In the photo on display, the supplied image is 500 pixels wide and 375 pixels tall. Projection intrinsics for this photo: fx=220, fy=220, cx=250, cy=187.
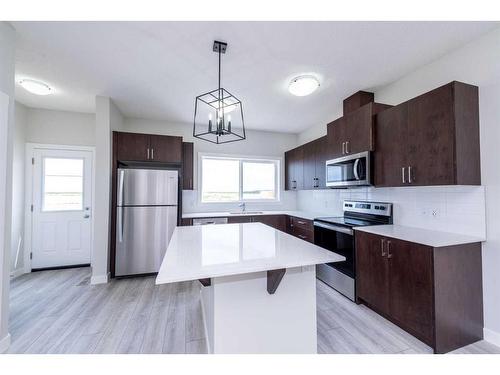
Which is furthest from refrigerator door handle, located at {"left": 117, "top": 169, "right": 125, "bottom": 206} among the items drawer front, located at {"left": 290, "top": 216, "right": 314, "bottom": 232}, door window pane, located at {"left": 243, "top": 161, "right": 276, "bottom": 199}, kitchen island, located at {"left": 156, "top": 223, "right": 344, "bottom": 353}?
drawer front, located at {"left": 290, "top": 216, "right": 314, "bottom": 232}

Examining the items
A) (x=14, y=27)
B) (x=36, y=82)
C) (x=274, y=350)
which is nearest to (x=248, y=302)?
(x=274, y=350)

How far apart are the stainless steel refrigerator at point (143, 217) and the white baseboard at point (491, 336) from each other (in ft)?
12.0

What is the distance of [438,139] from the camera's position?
1912mm

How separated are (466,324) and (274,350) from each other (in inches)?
65.0

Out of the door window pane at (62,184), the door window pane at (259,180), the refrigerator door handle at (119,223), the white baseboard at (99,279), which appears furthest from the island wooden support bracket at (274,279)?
the door window pane at (62,184)

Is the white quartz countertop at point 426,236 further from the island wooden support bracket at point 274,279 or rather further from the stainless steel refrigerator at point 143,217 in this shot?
the stainless steel refrigerator at point 143,217

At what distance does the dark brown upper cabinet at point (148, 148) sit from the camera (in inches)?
137

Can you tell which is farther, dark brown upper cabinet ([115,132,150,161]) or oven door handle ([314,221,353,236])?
dark brown upper cabinet ([115,132,150,161])

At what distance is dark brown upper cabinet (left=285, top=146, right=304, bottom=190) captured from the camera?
428 cm

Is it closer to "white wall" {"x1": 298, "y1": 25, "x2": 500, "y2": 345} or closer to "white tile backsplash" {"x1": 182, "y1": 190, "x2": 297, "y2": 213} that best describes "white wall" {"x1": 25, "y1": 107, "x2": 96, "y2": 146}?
"white tile backsplash" {"x1": 182, "y1": 190, "x2": 297, "y2": 213}

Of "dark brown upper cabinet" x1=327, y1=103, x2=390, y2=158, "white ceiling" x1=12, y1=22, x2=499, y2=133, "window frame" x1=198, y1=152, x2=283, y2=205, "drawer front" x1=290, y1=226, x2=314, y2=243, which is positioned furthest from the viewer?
"window frame" x1=198, y1=152, x2=283, y2=205

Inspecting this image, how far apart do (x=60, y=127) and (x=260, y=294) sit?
4.41 meters

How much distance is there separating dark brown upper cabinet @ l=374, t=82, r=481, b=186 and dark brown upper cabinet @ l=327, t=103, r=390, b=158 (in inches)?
9.9
